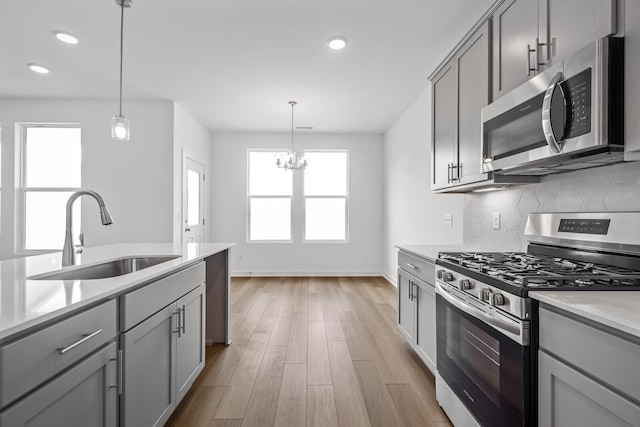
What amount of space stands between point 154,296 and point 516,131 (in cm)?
196

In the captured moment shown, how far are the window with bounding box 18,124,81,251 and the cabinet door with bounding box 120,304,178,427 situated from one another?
384 centimetres

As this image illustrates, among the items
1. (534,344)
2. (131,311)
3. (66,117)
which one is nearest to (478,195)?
(534,344)

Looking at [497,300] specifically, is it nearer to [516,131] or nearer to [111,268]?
[516,131]

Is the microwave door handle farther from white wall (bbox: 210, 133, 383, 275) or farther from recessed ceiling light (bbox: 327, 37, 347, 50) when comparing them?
white wall (bbox: 210, 133, 383, 275)

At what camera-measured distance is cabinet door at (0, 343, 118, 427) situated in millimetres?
870

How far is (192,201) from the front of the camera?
525 cm

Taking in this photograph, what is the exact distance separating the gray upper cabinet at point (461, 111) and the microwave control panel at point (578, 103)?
2.33 feet

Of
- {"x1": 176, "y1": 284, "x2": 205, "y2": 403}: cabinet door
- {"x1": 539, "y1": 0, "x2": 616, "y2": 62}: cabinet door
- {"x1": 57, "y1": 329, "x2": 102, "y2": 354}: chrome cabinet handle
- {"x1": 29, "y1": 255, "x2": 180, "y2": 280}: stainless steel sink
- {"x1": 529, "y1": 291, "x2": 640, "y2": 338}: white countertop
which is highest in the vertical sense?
{"x1": 539, "y1": 0, "x2": 616, "y2": 62}: cabinet door

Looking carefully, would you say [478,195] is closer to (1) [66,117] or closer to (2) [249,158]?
(2) [249,158]

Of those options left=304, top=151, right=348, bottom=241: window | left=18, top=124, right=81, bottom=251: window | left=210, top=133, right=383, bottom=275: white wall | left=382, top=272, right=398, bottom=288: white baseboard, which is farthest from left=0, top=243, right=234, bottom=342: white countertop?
left=304, top=151, right=348, bottom=241: window

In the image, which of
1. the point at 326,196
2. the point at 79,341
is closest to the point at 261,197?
the point at 326,196

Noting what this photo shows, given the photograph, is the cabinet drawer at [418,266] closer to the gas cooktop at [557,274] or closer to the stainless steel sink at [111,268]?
the gas cooktop at [557,274]

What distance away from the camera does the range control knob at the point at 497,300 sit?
4.18 ft

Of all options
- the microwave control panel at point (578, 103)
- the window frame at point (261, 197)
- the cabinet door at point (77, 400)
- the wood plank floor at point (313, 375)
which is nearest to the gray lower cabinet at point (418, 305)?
the wood plank floor at point (313, 375)
